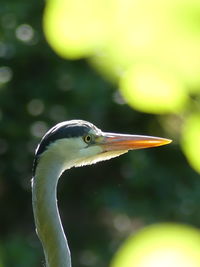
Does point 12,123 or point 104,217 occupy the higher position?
point 12,123

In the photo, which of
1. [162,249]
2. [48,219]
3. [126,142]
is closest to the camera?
[162,249]

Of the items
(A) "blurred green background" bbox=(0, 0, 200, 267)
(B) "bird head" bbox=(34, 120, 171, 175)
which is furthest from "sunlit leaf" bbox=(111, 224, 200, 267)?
(A) "blurred green background" bbox=(0, 0, 200, 267)

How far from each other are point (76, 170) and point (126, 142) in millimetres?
3883

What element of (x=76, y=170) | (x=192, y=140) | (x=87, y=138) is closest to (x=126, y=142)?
(x=87, y=138)

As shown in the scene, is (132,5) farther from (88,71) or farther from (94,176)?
(94,176)

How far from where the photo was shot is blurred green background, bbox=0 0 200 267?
524 cm

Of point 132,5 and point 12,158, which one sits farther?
point 12,158

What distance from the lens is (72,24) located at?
0.61 metres

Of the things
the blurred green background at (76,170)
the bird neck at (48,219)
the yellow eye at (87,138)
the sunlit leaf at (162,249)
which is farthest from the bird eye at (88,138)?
the blurred green background at (76,170)

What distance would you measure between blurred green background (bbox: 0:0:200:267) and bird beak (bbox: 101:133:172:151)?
Result: 2.49 m

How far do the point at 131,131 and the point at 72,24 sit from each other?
514 cm

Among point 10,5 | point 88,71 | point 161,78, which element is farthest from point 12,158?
point 161,78

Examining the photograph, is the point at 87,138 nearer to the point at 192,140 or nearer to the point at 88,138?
the point at 88,138

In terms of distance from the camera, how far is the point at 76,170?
20.4ft
